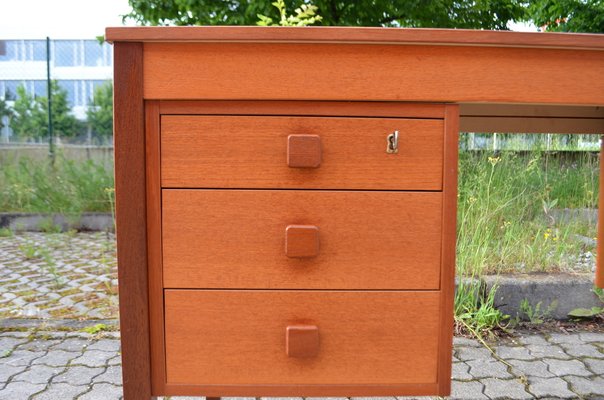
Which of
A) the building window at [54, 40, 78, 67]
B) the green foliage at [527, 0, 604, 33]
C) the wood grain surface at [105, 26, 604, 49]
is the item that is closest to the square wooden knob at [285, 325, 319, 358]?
the wood grain surface at [105, 26, 604, 49]

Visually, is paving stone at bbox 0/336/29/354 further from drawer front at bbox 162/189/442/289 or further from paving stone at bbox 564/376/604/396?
paving stone at bbox 564/376/604/396

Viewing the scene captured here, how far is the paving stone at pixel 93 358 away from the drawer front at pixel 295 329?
127cm

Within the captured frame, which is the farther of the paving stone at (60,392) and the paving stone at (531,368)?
the paving stone at (531,368)

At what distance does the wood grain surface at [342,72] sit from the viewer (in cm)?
104

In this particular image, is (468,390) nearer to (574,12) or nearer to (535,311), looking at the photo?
(535,311)

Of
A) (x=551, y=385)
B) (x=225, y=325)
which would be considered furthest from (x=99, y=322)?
(x=551, y=385)

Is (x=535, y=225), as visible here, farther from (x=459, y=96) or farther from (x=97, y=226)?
(x=97, y=226)

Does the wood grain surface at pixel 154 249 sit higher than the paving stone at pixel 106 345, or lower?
higher

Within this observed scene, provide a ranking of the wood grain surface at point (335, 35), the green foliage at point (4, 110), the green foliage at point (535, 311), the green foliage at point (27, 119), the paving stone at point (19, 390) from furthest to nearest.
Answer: the green foliage at point (4, 110), the green foliage at point (27, 119), the green foliage at point (535, 311), the paving stone at point (19, 390), the wood grain surface at point (335, 35)

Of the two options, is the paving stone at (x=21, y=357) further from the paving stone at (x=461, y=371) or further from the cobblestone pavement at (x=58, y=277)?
the paving stone at (x=461, y=371)

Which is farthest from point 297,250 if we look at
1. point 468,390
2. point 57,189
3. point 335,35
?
point 57,189

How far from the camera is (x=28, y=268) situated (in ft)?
12.2

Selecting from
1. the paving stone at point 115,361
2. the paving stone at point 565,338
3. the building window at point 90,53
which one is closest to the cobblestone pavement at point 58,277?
the paving stone at point 115,361

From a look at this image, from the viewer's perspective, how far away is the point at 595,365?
2.17m
